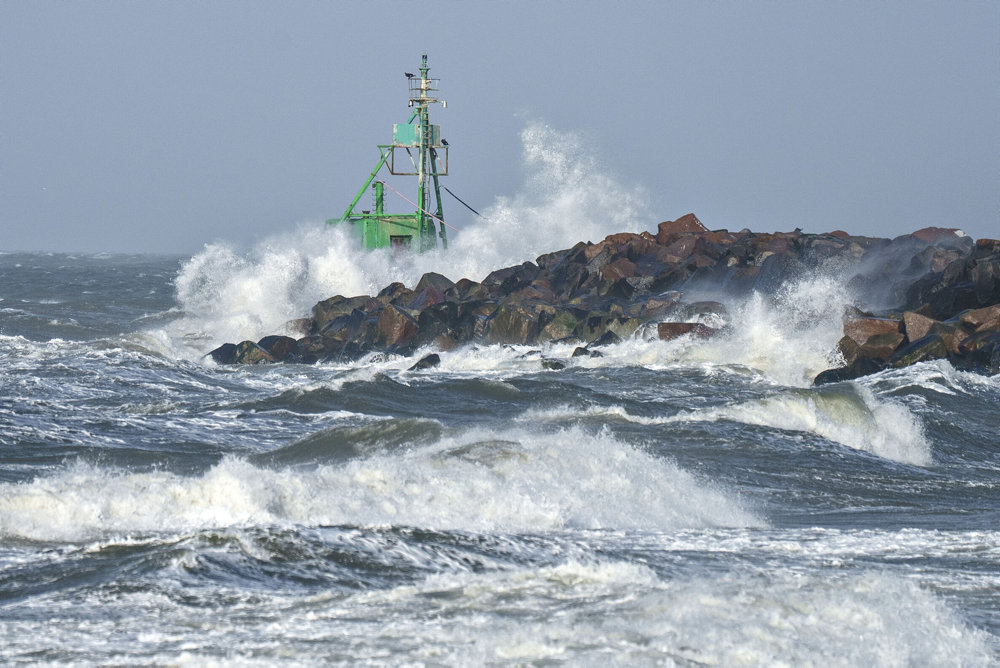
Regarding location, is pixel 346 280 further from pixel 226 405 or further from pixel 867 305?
pixel 226 405

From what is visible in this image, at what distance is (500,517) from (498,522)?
0.09 meters

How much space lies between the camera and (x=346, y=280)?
26.9 metres

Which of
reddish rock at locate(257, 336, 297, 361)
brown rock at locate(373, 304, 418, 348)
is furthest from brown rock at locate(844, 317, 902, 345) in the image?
reddish rock at locate(257, 336, 297, 361)

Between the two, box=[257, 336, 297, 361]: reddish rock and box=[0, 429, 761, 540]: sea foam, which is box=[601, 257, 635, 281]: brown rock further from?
box=[0, 429, 761, 540]: sea foam

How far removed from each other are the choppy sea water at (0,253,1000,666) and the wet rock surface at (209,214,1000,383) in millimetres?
1345

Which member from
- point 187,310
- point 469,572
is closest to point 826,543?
point 469,572

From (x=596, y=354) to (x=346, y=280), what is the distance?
1181cm

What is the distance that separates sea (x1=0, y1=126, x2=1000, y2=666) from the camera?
14.7 feet

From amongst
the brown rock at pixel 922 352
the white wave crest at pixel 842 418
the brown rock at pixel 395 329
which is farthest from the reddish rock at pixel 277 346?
the brown rock at pixel 922 352

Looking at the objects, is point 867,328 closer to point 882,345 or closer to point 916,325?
point 882,345

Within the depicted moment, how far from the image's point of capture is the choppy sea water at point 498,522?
14.7 ft

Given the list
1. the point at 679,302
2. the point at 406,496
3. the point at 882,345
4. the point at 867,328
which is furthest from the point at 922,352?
the point at 406,496

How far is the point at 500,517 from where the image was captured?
688 cm

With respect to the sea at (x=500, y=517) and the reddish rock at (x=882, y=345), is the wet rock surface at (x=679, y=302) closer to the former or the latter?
the reddish rock at (x=882, y=345)
